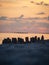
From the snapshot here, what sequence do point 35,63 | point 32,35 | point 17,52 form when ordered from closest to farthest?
1. point 35,63
2. point 17,52
3. point 32,35

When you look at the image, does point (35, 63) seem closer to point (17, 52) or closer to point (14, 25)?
point (17, 52)

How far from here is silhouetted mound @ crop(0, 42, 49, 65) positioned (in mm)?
3271

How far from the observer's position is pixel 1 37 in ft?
11.8

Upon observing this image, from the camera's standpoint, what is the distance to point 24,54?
3410 mm

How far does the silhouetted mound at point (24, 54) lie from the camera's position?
10.7 feet

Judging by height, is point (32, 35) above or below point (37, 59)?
above

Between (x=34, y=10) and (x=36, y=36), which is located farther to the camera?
(x=36, y=36)

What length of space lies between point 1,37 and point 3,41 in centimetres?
9

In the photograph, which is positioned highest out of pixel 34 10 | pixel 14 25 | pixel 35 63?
pixel 34 10

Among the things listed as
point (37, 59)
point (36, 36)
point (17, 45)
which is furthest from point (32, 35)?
point (37, 59)

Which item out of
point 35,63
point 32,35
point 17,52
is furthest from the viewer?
point 32,35

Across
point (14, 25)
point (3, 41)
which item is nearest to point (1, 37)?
point (3, 41)

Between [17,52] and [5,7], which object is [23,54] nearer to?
[17,52]

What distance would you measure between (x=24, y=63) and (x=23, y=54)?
212 millimetres
